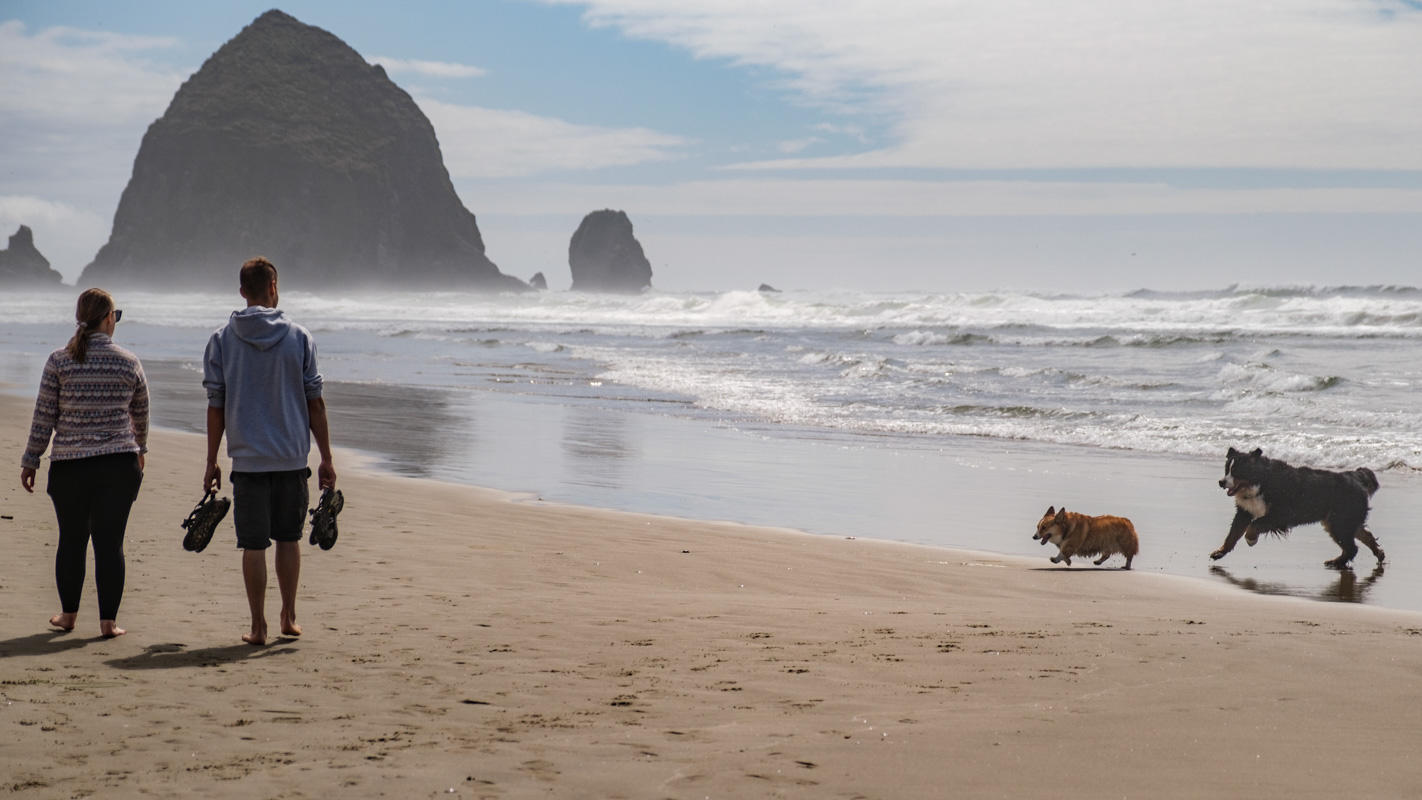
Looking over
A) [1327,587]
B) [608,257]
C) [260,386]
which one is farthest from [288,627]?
[608,257]

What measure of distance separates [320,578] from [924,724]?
3.71 meters

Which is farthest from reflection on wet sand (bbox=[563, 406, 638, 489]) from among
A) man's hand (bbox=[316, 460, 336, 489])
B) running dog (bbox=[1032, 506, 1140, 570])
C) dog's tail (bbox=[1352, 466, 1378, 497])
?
dog's tail (bbox=[1352, 466, 1378, 497])

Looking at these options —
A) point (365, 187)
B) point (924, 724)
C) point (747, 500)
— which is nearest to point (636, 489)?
point (747, 500)

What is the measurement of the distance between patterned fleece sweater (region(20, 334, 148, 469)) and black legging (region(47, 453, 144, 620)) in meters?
0.06

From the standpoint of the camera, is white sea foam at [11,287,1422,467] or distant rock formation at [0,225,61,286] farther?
distant rock formation at [0,225,61,286]

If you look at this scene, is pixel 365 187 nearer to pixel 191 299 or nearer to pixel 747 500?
pixel 191 299

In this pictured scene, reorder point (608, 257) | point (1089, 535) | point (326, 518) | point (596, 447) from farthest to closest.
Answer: point (608, 257) < point (596, 447) < point (1089, 535) < point (326, 518)

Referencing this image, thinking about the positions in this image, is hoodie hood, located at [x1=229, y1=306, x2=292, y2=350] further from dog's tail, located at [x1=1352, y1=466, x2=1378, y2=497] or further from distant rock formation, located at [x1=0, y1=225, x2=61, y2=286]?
distant rock formation, located at [x1=0, y1=225, x2=61, y2=286]

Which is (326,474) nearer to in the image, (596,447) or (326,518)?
(326,518)

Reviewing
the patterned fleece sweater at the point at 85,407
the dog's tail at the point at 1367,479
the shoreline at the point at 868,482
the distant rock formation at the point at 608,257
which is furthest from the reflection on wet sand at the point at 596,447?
the distant rock formation at the point at 608,257

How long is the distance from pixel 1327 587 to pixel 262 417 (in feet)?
20.1

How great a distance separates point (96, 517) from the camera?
4.93 meters

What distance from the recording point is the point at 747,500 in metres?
10.3

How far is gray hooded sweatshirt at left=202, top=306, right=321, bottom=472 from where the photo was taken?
470cm
